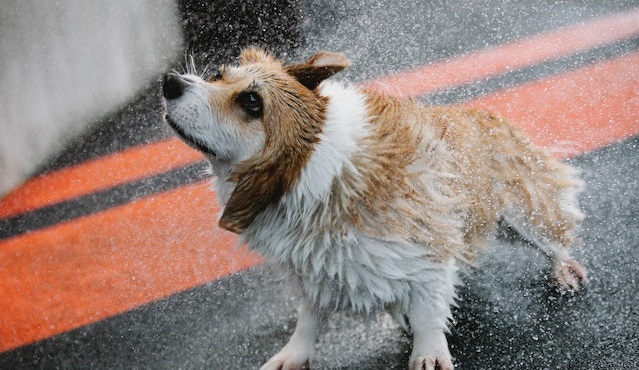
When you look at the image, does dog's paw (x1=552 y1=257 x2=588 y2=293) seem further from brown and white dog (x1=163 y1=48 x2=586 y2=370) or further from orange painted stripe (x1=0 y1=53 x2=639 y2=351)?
orange painted stripe (x1=0 y1=53 x2=639 y2=351)

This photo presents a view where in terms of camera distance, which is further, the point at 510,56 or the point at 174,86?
the point at 510,56

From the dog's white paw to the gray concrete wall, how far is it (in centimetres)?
169

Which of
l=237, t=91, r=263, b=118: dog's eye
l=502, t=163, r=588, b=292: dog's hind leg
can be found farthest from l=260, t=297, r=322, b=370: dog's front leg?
l=237, t=91, r=263, b=118: dog's eye

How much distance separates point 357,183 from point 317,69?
35 centimetres

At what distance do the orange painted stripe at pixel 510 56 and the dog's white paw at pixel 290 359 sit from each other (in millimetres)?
1523

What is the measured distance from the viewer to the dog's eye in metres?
2.22

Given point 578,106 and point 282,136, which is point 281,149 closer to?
point 282,136

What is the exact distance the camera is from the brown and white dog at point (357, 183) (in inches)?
88.4

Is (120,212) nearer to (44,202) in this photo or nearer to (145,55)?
(44,202)

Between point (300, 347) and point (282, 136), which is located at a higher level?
point (282, 136)

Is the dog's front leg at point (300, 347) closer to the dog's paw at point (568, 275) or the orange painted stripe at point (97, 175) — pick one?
the dog's paw at point (568, 275)

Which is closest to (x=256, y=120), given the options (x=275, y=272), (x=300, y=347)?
(x=275, y=272)

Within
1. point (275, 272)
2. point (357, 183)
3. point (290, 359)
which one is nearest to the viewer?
point (357, 183)

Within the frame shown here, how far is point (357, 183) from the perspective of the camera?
2.33 metres
